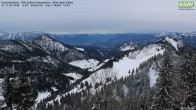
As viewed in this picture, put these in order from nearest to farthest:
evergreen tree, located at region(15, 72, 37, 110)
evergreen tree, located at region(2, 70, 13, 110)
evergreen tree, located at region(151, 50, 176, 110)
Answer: evergreen tree, located at region(15, 72, 37, 110), evergreen tree, located at region(2, 70, 13, 110), evergreen tree, located at region(151, 50, 176, 110)

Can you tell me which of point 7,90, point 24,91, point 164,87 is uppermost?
point 24,91

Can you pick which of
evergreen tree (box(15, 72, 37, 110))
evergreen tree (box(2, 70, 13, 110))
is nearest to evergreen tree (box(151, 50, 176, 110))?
evergreen tree (box(15, 72, 37, 110))

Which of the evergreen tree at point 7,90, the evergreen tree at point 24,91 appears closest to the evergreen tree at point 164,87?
the evergreen tree at point 24,91

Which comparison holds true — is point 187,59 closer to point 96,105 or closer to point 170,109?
point 170,109

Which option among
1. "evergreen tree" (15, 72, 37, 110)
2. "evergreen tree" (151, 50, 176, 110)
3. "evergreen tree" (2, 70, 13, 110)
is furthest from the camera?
"evergreen tree" (151, 50, 176, 110)

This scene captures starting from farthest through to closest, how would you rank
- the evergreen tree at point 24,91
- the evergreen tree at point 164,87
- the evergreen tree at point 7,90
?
the evergreen tree at point 164,87 → the evergreen tree at point 7,90 → the evergreen tree at point 24,91

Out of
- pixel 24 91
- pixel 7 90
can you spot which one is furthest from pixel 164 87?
pixel 7 90

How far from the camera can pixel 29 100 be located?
41438mm

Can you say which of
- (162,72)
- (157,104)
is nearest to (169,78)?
(162,72)

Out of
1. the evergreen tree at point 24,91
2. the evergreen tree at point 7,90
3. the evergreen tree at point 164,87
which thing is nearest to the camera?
the evergreen tree at point 24,91

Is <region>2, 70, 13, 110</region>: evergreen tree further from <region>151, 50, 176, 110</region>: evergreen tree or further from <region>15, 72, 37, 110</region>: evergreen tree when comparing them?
<region>151, 50, 176, 110</region>: evergreen tree

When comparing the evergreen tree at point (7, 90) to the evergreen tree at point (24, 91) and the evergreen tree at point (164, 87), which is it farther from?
the evergreen tree at point (164, 87)

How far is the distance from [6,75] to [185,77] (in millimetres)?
33398

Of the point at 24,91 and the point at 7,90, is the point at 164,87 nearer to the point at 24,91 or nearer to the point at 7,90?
the point at 24,91
